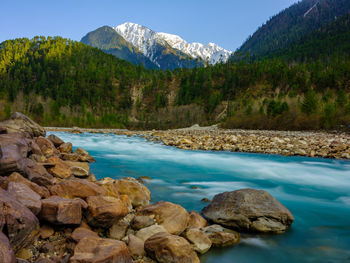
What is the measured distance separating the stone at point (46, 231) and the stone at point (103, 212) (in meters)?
0.59

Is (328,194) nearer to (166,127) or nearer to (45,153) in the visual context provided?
(45,153)

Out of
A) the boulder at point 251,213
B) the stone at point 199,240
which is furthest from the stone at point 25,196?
the boulder at point 251,213

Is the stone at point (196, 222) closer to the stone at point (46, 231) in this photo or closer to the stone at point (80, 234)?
the stone at point (80, 234)

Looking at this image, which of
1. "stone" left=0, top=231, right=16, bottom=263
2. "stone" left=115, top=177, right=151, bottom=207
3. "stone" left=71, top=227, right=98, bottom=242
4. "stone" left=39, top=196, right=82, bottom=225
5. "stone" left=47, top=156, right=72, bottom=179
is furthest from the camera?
"stone" left=47, top=156, right=72, bottom=179

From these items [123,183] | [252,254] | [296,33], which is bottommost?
[252,254]

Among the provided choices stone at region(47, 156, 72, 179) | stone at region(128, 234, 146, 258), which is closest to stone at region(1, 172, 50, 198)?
stone at region(128, 234, 146, 258)

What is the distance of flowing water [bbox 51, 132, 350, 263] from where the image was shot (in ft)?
13.8

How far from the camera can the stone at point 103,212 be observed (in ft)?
13.8

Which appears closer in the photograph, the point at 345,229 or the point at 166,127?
the point at 345,229

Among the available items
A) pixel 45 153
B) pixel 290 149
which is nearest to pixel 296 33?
pixel 290 149

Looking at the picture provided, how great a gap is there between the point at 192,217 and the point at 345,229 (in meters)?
3.23

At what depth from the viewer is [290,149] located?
55.3 ft

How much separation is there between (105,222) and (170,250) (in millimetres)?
1358

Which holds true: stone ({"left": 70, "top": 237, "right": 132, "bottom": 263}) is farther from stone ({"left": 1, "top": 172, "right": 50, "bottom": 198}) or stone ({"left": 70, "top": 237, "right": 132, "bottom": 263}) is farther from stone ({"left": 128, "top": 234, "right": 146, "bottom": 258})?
stone ({"left": 1, "top": 172, "right": 50, "bottom": 198})
